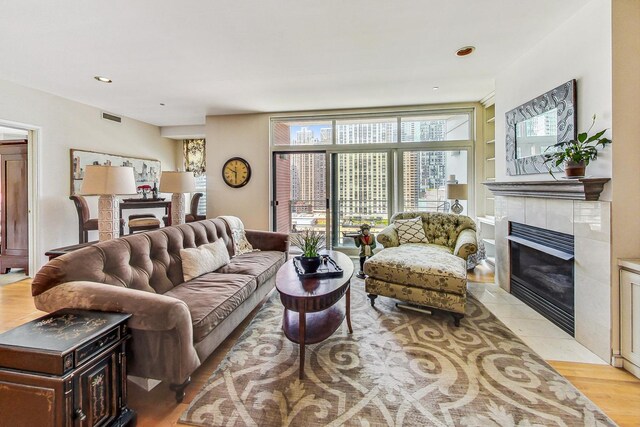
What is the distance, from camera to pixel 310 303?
6.16 ft

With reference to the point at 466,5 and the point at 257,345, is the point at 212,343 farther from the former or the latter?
the point at 466,5

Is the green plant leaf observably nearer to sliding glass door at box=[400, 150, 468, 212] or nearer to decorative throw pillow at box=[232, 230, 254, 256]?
sliding glass door at box=[400, 150, 468, 212]

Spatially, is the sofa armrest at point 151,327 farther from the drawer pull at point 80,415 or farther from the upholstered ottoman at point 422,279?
the upholstered ottoman at point 422,279

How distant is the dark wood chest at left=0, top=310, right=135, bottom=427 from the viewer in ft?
3.81

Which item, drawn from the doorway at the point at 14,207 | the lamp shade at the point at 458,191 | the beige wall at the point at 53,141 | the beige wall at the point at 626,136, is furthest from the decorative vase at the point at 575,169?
the doorway at the point at 14,207

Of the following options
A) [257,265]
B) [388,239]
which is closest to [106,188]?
[257,265]

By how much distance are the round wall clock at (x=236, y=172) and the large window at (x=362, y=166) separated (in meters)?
0.54

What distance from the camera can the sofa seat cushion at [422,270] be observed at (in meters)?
2.51

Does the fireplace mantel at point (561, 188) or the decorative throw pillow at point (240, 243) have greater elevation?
the fireplace mantel at point (561, 188)

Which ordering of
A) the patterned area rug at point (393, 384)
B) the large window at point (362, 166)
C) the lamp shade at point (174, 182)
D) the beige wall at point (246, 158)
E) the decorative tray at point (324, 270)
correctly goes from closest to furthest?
the patterned area rug at point (393, 384), the decorative tray at point (324, 270), the lamp shade at point (174, 182), the large window at point (362, 166), the beige wall at point (246, 158)

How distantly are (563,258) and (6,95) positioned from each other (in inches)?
256

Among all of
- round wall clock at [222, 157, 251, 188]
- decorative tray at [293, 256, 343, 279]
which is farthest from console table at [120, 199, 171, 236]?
decorative tray at [293, 256, 343, 279]

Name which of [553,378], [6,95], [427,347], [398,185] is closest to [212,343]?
[427,347]

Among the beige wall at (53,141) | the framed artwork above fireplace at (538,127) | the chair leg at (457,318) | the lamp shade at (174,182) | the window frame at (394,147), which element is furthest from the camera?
the window frame at (394,147)
